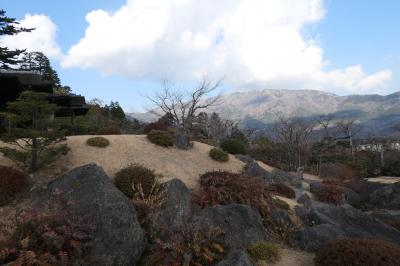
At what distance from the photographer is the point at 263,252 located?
11797mm

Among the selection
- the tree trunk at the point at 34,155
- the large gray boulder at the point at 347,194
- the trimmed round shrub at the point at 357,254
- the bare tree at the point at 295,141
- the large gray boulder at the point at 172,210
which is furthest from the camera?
the bare tree at the point at 295,141

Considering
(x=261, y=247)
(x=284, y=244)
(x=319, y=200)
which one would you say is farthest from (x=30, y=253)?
(x=319, y=200)

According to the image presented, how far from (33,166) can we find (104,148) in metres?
4.96

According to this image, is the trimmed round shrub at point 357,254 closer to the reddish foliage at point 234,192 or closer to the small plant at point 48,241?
the reddish foliage at point 234,192

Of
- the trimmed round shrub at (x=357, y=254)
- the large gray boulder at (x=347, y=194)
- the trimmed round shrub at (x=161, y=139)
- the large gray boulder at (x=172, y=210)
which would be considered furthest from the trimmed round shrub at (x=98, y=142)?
the large gray boulder at (x=347, y=194)

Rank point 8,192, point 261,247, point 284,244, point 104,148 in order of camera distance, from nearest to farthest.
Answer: point 261,247 < point 284,244 < point 8,192 < point 104,148

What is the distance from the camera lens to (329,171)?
1606 inches

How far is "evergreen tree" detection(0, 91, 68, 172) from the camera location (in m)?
16.4

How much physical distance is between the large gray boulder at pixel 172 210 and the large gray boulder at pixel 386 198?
17.2 m

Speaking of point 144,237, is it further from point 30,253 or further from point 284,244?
point 284,244

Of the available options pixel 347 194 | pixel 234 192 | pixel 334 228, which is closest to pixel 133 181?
pixel 234 192

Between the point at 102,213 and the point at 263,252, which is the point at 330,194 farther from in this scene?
the point at 102,213

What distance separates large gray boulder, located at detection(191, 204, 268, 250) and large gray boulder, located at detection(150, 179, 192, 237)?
0.64m

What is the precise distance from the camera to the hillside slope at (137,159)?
19.0 meters
